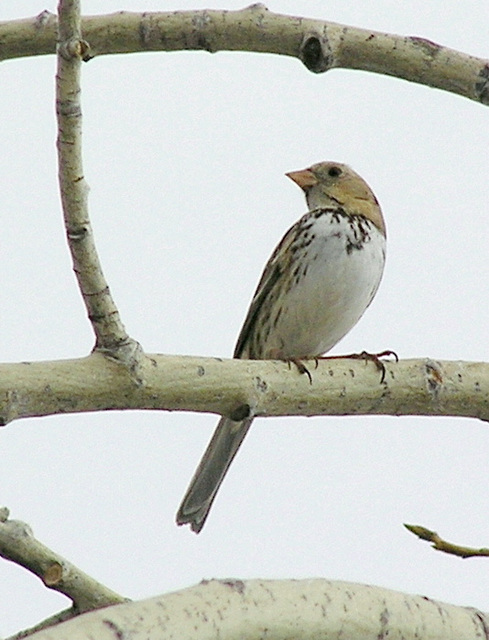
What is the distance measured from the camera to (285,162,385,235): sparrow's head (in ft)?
16.9

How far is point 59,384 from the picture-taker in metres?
2.84

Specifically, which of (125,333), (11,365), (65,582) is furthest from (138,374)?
(65,582)

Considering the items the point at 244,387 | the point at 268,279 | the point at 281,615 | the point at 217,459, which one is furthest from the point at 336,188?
the point at 281,615

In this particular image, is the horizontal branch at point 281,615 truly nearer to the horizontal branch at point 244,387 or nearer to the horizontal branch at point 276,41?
the horizontal branch at point 244,387

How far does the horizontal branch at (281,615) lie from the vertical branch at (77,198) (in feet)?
2.53

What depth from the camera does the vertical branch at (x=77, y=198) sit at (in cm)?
257

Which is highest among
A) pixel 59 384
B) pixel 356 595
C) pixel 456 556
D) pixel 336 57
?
pixel 336 57

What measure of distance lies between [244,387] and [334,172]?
2428 mm

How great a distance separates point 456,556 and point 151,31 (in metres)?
1.63

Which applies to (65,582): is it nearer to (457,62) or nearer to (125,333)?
(125,333)

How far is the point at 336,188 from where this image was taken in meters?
5.28

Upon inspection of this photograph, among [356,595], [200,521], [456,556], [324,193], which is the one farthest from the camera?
[324,193]

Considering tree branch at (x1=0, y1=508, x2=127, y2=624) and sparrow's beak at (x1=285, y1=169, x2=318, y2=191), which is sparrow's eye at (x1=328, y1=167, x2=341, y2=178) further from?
tree branch at (x1=0, y1=508, x2=127, y2=624)

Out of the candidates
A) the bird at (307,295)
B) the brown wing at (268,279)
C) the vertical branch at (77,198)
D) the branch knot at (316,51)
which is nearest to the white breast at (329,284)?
the bird at (307,295)
